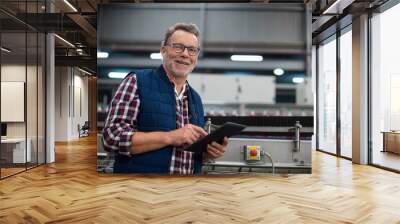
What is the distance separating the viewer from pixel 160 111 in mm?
2834

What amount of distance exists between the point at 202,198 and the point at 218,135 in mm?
2319

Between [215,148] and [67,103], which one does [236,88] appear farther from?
[67,103]

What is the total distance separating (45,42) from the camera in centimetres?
769

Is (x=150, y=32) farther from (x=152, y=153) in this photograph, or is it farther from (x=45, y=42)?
(x=45, y=42)

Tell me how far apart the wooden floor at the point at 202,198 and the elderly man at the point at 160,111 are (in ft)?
2.29

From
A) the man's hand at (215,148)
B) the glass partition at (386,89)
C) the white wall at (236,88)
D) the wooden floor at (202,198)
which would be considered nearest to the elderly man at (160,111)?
the man's hand at (215,148)

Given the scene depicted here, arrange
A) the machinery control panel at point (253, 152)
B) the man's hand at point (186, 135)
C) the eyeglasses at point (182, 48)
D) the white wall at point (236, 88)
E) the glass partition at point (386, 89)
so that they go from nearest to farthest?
the man's hand at point (186, 135) → the eyeglasses at point (182, 48) → the white wall at point (236, 88) → the machinery control panel at point (253, 152) → the glass partition at point (386, 89)

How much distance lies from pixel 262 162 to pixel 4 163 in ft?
13.7

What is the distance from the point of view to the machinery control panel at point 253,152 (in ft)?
14.0

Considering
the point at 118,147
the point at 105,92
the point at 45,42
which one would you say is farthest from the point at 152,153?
the point at 45,42

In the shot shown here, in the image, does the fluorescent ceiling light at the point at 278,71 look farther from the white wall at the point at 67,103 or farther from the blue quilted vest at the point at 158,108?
the white wall at the point at 67,103

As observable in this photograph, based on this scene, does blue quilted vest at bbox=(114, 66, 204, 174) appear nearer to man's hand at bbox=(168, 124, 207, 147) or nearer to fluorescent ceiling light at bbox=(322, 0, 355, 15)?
man's hand at bbox=(168, 124, 207, 147)

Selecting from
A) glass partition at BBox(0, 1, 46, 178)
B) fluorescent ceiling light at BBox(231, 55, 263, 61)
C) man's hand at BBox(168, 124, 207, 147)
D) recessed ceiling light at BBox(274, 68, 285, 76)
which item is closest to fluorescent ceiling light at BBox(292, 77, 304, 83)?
recessed ceiling light at BBox(274, 68, 285, 76)

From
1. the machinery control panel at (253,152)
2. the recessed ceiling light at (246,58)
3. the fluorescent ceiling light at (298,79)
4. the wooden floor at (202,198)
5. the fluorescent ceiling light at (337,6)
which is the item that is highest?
the fluorescent ceiling light at (337,6)
